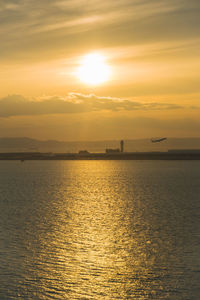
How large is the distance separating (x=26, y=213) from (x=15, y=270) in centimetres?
2525

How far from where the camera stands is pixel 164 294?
1991 cm

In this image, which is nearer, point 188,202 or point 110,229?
point 110,229

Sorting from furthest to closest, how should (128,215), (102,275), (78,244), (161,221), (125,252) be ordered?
(128,215), (161,221), (78,244), (125,252), (102,275)

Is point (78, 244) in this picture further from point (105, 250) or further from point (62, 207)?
point (62, 207)

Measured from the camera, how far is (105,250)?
93.3 ft

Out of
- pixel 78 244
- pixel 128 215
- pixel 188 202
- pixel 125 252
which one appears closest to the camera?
pixel 125 252

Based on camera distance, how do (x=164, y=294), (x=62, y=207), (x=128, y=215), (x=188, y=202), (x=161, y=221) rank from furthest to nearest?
1. (x=188, y=202)
2. (x=62, y=207)
3. (x=128, y=215)
4. (x=161, y=221)
5. (x=164, y=294)

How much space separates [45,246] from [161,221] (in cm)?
1632

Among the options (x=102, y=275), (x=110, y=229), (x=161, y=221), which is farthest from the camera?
(x=161, y=221)

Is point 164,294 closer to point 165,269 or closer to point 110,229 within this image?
point 165,269

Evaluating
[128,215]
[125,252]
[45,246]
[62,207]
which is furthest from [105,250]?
[62,207]

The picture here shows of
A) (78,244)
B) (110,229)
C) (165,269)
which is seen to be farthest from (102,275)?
(110,229)

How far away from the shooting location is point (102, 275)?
22562mm

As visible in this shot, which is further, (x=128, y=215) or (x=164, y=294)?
(x=128, y=215)
